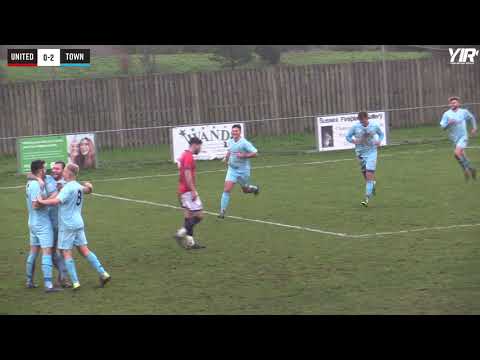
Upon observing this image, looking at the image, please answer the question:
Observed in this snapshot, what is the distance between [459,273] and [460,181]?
10.5 meters

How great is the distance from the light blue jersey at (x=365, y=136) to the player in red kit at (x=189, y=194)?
5362mm

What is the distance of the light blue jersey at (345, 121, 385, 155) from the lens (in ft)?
64.1

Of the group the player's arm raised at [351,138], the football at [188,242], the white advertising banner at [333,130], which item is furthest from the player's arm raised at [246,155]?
the white advertising banner at [333,130]

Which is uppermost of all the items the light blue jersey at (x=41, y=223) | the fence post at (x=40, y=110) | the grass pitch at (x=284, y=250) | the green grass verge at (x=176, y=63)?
the green grass verge at (x=176, y=63)

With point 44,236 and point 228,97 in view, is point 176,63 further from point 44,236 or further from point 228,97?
point 44,236

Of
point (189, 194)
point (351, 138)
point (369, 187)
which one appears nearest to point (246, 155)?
point (351, 138)

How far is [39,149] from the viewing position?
28.5 metres

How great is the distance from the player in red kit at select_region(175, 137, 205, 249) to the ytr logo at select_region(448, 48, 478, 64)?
87.4 ft

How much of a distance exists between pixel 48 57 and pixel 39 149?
354 centimetres

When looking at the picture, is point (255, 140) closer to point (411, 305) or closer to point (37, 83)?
point (37, 83)

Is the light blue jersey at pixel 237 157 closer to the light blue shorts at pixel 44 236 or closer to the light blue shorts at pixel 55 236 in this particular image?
the light blue shorts at pixel 55 236

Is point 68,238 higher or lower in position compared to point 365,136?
lower

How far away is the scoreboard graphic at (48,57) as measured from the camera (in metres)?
30.1

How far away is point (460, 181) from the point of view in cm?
2250
